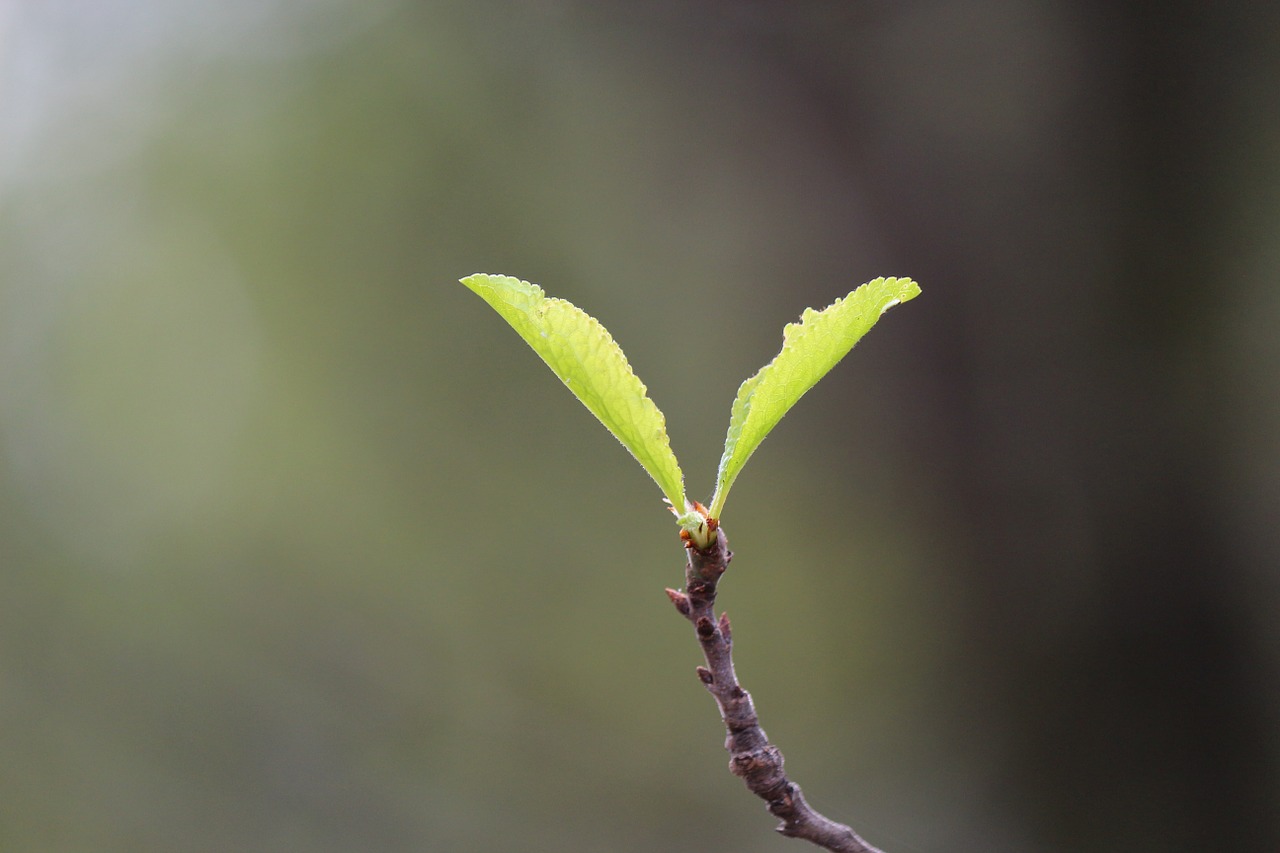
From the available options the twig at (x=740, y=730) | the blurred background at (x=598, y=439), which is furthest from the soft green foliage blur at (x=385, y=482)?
the twig at (x=740, y=730)

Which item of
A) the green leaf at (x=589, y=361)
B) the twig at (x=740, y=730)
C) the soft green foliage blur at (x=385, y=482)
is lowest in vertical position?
the twig at (x=740, y=730)

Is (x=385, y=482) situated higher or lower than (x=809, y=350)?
higher

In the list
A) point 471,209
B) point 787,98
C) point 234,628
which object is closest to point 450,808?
point 234,628

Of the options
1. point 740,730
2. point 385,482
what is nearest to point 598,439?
point 385,482

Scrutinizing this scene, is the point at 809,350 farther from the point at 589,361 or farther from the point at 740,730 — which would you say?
the point at 740,730

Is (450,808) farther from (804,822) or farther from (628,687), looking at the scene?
(804,822)

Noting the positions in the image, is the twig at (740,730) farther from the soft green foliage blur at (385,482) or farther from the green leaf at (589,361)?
the soft green foliage blur at (385,482)
